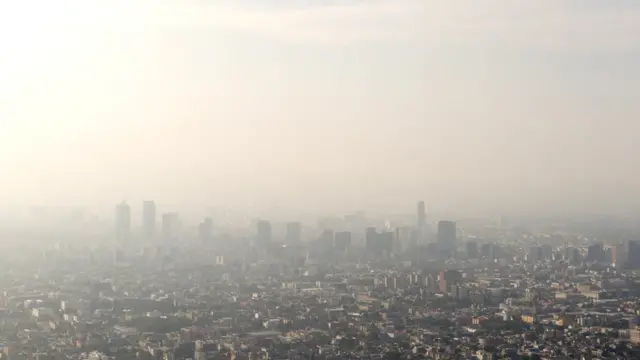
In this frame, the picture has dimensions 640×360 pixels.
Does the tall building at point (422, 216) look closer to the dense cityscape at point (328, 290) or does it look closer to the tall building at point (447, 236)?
the dense cityscape at point (328, 290)

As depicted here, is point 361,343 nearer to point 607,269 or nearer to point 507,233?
point 607,269

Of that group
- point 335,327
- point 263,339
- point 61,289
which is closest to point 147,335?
point 263,339

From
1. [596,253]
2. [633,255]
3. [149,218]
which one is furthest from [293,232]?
[633,255]

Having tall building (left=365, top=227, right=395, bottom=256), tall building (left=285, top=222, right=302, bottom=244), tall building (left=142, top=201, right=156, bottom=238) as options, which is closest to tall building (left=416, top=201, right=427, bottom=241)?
tall building (left=365, top=227, right=395, bottom=256)

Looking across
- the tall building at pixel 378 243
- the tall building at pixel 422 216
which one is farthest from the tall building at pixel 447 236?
the tall building at pixel 422 216

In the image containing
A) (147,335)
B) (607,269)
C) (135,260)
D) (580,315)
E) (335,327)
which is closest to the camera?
(147,335)

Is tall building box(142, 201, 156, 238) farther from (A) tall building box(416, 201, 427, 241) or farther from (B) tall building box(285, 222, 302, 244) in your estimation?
(A) tall building box(416, 201, 427, 241)
